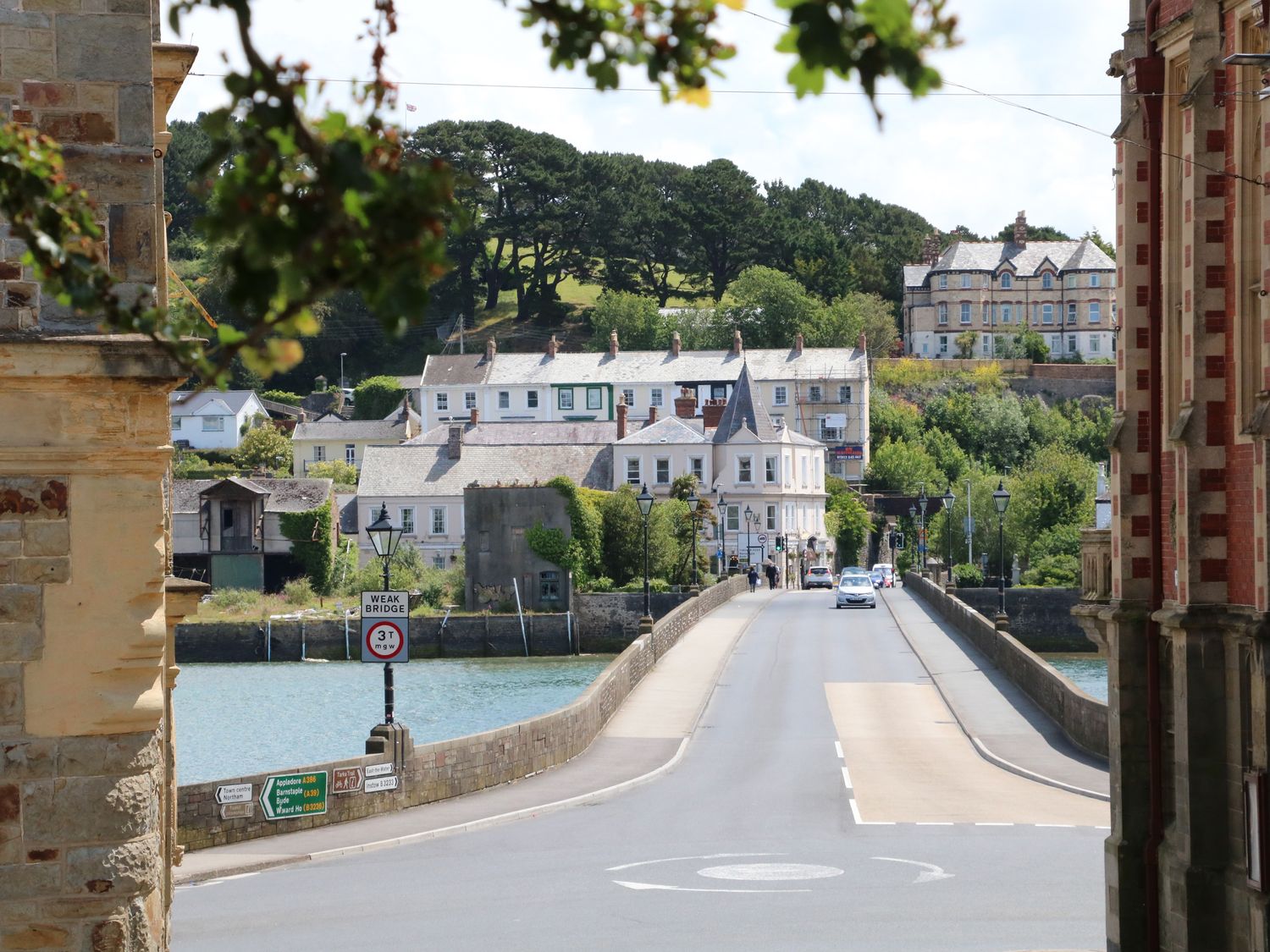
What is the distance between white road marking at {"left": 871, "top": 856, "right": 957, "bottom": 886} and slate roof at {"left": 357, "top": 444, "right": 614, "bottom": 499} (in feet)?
227

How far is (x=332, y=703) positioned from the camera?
58969mm

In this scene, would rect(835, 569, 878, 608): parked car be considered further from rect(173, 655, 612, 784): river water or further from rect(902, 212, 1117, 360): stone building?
rect(902, 212, 1117, 360): stone building

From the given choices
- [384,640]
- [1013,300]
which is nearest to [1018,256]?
[1013,300]

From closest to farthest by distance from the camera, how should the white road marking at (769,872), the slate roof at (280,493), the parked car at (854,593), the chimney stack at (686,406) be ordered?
the white road marking at (769,872) < the parked car at (854,593) < the slate roof at (280,493) < the chimney stack at (686,406)

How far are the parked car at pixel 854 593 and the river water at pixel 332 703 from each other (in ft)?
33.1

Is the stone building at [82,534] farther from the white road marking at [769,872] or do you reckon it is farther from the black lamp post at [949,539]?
the black lamp post at [949,539]

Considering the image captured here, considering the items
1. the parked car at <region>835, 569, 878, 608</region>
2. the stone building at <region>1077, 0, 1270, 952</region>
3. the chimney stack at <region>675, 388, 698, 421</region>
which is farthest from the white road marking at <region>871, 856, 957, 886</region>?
the chimney stack at <region>675, 388, 698, 421</region>

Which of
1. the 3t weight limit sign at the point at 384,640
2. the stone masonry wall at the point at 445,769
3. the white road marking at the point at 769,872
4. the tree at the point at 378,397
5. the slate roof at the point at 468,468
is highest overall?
the tree at the point at 378,397

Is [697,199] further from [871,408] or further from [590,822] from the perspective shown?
[590,822]

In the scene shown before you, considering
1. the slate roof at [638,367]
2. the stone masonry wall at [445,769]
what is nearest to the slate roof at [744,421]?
the slate roof at [638,367]

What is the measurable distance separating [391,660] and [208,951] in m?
10.5

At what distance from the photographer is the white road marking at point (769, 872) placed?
21188 millimetres

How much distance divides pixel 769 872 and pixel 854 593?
1828 inches

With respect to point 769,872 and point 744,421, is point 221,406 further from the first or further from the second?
point 769,872
